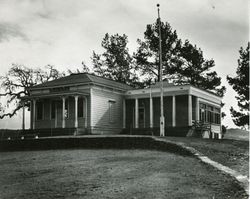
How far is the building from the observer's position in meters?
34.7

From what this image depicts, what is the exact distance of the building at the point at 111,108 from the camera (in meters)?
34.7

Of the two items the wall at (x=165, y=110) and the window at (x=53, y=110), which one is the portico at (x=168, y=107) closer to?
the wall at (x=165, y=110)

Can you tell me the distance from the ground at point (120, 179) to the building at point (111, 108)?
1533 cm

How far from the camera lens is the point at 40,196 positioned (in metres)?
11.9

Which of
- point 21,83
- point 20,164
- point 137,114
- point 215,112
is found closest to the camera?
point 20,164

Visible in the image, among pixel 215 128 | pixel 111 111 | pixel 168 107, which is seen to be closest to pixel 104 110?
pixel 111 111

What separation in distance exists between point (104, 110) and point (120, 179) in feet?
75.6

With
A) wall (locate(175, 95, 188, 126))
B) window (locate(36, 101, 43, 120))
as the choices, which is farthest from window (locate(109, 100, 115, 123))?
window (locate(36, 101, 43, 120))

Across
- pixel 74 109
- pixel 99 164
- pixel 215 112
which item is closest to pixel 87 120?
pixel 74 109

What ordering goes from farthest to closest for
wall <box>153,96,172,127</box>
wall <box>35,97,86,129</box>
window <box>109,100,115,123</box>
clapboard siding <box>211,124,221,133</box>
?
clapboard siding <box>211,124,221,133</box> → window <box>109,100,115,123</box> → wall <box>153,96,172,127</box> → wall <box>35,97,86,129</box>

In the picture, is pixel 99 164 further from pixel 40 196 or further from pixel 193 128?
pixel 193 128

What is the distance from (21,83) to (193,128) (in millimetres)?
25513

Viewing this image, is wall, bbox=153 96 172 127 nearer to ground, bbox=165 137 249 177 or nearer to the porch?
the porch

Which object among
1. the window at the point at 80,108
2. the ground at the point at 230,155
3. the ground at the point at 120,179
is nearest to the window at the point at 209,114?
the window at the point at 80,108
